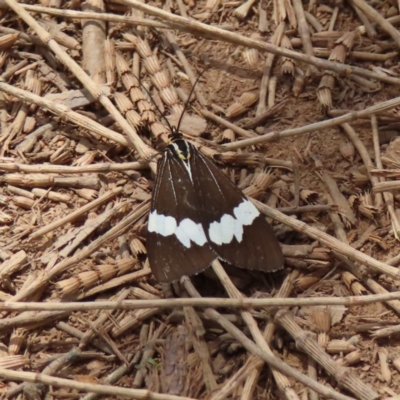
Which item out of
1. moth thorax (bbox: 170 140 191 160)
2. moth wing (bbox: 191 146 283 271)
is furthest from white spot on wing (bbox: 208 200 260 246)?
moth thorax (bbox: 170 140 191 160)

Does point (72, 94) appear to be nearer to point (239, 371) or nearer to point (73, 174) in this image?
point (73, 174)

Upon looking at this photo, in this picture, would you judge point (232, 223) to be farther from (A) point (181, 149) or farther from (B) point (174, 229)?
(A) point (181, 149)

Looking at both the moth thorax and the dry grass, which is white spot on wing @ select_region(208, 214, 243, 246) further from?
the moth thorax

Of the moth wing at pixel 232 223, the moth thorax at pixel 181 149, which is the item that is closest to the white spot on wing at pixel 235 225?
the moth wing at pixel 232 223

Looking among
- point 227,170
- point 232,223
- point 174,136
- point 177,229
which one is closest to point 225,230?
point 232,223

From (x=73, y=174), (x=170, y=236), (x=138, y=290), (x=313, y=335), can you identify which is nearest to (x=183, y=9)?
(x=73, y=174)

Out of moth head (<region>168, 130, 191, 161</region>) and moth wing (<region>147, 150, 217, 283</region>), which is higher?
moth head (<region>168, 130, 191, 161</region>)
